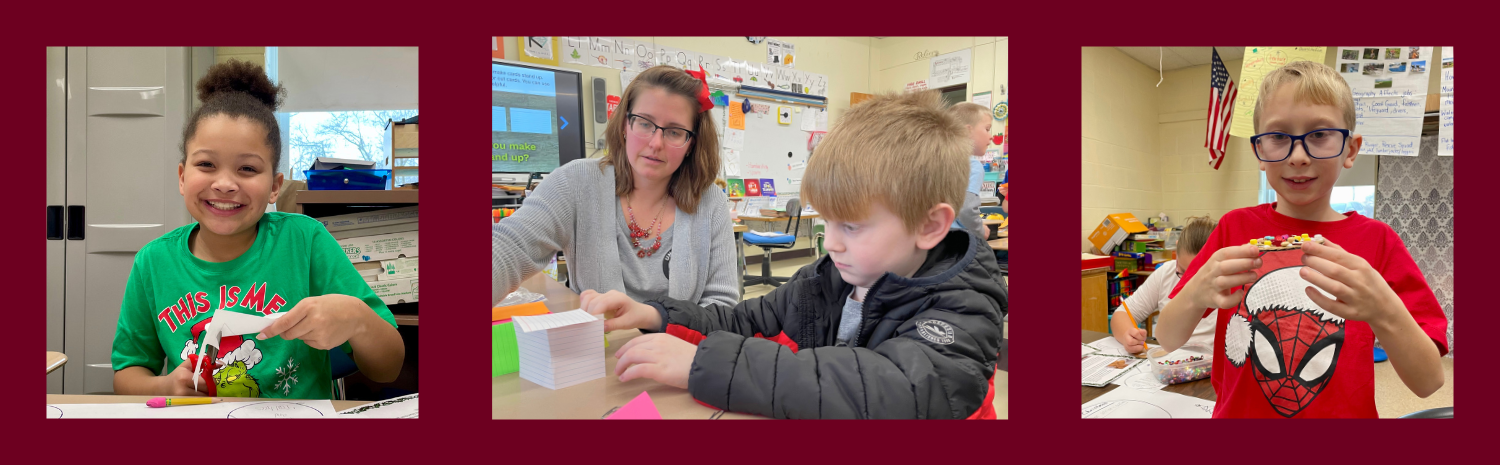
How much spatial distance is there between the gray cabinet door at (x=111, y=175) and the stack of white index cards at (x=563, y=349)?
2650 mm

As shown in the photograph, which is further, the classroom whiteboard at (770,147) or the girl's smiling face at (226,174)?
the girl's smiling face at (226,174)

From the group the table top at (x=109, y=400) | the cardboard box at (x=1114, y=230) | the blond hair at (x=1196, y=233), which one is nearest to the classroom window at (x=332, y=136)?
the table top at (x=109, y=400)

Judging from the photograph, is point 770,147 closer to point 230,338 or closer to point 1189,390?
point 1189,390

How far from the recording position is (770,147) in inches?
35.4

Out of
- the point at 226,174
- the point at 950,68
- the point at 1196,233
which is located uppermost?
the point at 950,68

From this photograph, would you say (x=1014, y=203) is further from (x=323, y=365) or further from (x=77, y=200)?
(x=77, y=200)

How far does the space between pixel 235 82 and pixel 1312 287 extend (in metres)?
1.88

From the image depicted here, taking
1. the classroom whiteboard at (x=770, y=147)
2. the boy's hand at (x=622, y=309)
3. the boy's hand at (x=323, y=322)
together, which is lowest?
the boy's hand at (x=323, y=322)

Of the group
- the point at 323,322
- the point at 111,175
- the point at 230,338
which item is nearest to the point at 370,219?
the point at 230,338

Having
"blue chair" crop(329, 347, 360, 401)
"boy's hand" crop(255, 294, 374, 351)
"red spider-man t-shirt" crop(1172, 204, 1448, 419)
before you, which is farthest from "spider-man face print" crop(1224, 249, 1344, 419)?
"blue chair" crop(329, 347, 360, 401)

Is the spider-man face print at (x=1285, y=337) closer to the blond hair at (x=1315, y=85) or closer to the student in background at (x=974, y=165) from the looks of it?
the blond hair at (x=1315, y=85)

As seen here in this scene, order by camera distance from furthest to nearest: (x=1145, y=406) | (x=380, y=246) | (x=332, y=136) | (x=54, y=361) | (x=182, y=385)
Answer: (x=332, y=136) < (x=380, y=246) < (x=54, y=361) < (x=182, y=385) < (x=1145, y=406)

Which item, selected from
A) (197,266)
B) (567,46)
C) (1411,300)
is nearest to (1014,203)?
(1411,300)

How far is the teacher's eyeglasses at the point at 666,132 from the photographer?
91cm
